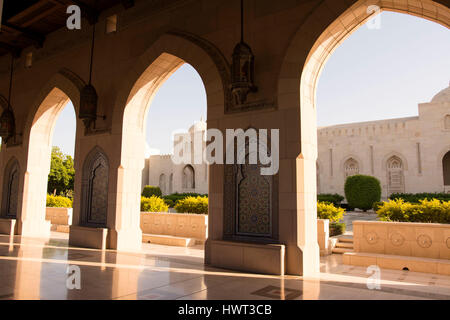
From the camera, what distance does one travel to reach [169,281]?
433 centimetres

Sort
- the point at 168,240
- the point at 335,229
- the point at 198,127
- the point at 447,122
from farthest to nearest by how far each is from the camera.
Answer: the point at 198,127, the point at 447,122, the point at 335,229, the point at 168,240

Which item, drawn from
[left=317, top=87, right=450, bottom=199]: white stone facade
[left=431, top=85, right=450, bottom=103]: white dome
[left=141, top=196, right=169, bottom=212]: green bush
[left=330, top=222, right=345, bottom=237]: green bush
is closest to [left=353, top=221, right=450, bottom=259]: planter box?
[left=330, top=222, right=345, bottom=237]: green bush

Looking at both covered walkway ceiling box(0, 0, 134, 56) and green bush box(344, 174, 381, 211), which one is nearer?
covered walkway ceiling box(0, 0, 134, 56)

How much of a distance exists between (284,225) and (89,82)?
5.77 metres

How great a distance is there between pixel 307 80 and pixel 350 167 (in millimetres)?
20204

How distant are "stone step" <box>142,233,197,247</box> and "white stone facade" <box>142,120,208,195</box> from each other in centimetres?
1792

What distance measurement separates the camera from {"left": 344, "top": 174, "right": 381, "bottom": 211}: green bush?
18359mm

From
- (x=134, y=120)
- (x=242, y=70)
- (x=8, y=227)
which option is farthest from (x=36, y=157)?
(x=242, y=70)

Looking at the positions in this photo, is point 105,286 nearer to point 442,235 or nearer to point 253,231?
point 253,231

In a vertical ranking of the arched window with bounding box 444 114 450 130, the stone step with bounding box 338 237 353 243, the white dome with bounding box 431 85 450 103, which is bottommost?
the stone step with bounding box 338 237 353 243

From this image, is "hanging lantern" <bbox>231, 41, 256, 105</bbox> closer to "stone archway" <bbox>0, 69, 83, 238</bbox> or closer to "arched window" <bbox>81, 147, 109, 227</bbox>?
"arched window" <bbox>81, 147, 109, 227</bbox>

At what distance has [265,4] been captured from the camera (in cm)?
555

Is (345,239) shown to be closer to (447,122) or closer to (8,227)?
(8,227)

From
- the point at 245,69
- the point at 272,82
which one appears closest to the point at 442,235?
the point at 272,82
